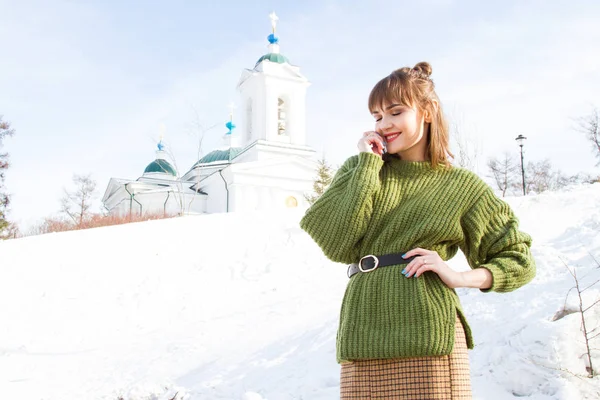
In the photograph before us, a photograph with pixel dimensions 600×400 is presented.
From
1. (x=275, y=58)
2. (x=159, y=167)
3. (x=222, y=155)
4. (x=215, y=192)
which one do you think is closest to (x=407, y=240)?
(x=215, y=192)

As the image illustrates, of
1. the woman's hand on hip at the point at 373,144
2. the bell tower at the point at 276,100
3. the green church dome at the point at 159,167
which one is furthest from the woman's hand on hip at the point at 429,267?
the green church dome at the point at 159,167

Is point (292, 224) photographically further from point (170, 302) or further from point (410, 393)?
point (410, 393)

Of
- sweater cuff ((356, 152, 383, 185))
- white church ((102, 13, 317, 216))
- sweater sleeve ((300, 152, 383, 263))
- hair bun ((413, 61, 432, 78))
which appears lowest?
sweater sleeve ((300, 152, 383, 263))

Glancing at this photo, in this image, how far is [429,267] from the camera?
1931 mm

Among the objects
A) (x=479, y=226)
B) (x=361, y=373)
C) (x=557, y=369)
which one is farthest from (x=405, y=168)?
(x=557, y=369)

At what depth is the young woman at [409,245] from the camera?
1897 millimetres

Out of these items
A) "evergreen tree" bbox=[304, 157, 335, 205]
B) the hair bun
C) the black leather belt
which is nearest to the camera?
the black leather belt

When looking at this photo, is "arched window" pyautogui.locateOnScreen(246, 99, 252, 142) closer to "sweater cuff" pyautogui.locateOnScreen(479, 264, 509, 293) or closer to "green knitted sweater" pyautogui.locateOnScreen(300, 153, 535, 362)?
"green knitted sweater" pyautogui.locateOnScreen(300, 153, 535, 362)

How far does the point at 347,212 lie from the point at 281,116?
3518cm

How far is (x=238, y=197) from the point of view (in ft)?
105

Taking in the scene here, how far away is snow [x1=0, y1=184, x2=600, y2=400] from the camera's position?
17.9ft

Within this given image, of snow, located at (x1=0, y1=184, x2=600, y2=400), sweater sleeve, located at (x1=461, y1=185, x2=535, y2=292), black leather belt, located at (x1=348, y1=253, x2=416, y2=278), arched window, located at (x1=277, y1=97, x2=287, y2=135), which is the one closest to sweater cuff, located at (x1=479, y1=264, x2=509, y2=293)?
sweater sleeve, located at (x1=461, y1=185, x2=535, y2=292)

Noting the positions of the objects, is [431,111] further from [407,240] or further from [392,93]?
[407,240]

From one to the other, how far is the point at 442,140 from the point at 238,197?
3001 cm
